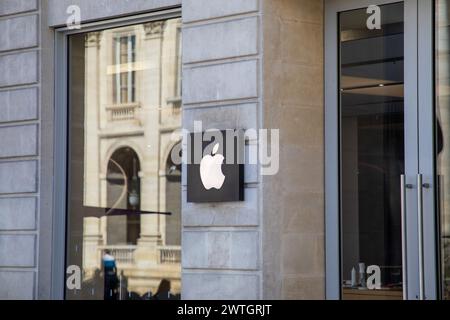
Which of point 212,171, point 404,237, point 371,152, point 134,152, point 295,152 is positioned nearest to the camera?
point 404,237

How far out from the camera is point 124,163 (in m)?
14.5

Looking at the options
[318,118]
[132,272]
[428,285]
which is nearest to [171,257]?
[132,272]

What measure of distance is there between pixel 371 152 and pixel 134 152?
388 centimetres

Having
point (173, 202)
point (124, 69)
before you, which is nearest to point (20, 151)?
point (124, 69)

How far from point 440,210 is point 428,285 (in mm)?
771

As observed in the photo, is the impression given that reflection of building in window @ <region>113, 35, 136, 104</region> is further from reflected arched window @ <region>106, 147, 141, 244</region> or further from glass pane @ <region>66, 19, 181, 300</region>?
reflected arched window @ <region>106, 147, 141, 244</region>

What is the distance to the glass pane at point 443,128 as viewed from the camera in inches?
441

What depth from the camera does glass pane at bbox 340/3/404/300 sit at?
11609 mm

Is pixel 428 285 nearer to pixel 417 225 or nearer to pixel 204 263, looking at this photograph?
pixel 417 225

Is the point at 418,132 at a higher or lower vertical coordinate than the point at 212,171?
higher

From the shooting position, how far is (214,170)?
12.3 m

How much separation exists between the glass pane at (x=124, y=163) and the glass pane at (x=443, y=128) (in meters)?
3.51

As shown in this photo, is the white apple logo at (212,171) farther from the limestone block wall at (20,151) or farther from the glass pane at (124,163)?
the limestone block wall at (20,151)

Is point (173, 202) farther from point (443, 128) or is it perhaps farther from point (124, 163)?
point (443, 128)
